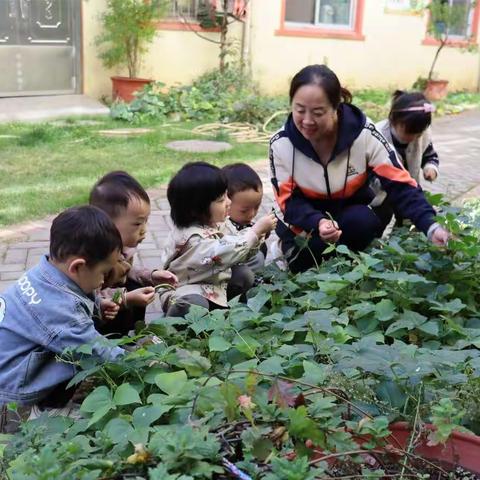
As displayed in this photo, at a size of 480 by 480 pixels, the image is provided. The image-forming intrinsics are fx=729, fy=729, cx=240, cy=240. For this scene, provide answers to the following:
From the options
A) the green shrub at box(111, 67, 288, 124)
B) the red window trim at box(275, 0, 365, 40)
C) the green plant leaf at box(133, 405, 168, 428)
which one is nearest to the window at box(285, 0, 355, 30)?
the red window trim at box(275, 0, 365, 40)

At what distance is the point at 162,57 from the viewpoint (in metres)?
11.0

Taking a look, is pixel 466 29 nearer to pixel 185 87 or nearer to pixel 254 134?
pixel 185 87

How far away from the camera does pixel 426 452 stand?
165 cm

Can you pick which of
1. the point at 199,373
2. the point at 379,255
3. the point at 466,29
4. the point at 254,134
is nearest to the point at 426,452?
the point at 199,373

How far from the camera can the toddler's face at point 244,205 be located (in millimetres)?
3783

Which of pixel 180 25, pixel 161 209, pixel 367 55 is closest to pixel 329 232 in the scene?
pixel 161 209

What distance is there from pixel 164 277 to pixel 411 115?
5.87 ft

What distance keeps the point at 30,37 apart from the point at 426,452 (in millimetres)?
9507

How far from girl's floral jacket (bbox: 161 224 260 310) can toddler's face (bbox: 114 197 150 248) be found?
262 mm

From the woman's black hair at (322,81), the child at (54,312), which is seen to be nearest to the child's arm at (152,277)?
the child at (54,312)

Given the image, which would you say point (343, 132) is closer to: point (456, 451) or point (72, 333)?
point (72, 333)

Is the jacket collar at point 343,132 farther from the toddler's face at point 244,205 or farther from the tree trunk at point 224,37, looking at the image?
the tree trunk at point 224,37

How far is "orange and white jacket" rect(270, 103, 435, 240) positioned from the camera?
358cm

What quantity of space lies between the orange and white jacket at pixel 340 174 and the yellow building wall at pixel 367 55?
28.5 ft
